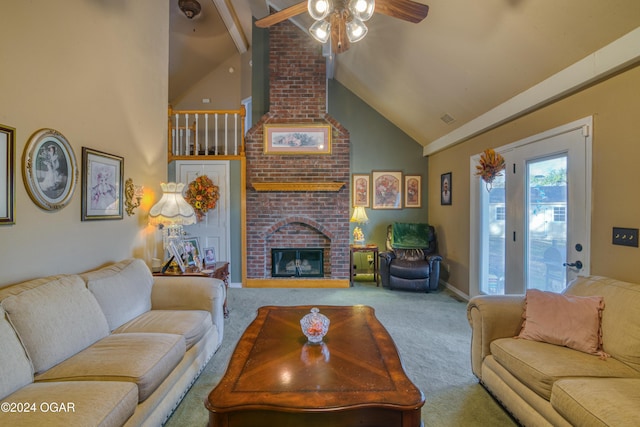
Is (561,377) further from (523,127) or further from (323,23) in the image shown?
(323,23)

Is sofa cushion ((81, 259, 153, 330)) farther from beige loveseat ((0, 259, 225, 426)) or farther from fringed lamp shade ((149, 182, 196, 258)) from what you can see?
fringed lamp shade ((149, 182, 196, 258))

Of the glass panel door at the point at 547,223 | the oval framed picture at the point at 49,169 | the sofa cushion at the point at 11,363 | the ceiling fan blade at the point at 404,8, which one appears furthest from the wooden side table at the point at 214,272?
the glass panel door at the point at 547,223

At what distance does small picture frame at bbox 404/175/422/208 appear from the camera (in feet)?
18.3

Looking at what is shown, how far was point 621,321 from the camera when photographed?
168 cm

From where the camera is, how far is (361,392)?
4.23ft

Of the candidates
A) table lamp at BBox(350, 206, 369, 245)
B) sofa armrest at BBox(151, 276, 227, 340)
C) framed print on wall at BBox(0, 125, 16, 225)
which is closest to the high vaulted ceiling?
table lamp at BBox(350, 206, 369, 245)

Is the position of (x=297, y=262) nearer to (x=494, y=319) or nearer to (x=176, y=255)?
(x=176, y=255)

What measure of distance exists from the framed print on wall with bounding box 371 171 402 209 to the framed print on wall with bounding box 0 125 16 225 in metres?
4.77

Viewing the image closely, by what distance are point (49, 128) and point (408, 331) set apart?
137 inches

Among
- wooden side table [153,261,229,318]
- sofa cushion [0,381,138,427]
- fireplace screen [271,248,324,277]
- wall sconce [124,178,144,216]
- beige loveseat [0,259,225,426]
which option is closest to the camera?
sofa cushion [0,381,138,427]

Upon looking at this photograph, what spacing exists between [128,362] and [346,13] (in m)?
2.51

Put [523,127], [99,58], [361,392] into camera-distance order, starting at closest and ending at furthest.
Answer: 1. [361,392]
2. [99,58]
3. [523,127]

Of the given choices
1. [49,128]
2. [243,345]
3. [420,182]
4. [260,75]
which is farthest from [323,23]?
[420,182]

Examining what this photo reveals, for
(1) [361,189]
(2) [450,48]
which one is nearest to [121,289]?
(2) [450,48]
